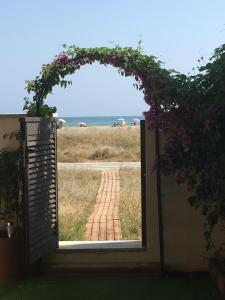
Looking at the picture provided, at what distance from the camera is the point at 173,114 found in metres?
4.95

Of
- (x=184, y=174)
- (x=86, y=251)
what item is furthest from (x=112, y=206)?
(x=184, y=174)

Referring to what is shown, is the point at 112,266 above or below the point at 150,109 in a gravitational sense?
below

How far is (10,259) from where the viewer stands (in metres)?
5.59

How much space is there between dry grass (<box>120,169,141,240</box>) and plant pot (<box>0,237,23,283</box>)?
2167 mm

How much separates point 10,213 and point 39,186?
0.47m

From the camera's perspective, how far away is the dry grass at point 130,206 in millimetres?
8095

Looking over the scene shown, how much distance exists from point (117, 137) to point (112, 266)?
2701 cm

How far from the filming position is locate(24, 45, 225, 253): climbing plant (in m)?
4.60

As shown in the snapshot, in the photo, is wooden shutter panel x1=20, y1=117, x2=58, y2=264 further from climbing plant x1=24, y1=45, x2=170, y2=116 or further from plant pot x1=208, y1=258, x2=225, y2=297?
plant pot x1=208, y1=258, x2=225, y2=297

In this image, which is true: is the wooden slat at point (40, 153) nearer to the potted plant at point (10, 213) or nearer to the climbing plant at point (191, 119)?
the potted plant at point (10, 213)

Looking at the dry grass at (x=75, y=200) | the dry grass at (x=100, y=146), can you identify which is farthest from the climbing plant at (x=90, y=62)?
the dry grass at (x=100, y=146)

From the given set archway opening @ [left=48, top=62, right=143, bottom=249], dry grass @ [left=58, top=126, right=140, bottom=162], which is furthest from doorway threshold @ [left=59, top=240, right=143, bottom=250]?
dry grass @ [left=58, top=126, right=140, bottom=162]

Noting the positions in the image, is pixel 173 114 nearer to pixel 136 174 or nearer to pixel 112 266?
pixel 112 266

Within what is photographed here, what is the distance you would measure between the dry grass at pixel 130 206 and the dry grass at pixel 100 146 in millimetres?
8208
